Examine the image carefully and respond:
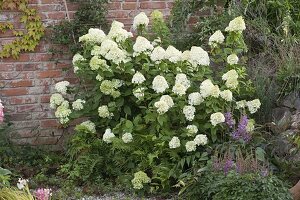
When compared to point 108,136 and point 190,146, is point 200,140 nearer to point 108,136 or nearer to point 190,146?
point 190,146

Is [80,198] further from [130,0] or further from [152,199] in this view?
[130,0]

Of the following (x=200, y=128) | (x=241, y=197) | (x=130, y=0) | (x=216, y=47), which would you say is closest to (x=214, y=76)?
(x=216, y=47)

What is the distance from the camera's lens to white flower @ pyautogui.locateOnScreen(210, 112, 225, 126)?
16.3ft

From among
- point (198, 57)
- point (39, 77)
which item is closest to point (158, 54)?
point (198, 57)

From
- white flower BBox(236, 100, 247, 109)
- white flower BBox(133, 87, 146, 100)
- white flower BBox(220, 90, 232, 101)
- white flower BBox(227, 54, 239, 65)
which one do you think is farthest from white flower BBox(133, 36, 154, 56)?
white flower BBox(236, 100, 247, 109)

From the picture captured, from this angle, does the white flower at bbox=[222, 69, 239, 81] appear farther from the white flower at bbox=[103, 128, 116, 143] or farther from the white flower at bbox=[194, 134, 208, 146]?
the white flower at bbox=[103, 128, 116, 143]

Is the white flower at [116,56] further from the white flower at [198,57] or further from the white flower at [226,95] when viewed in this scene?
the white flower at [226,95]

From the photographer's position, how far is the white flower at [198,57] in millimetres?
5273

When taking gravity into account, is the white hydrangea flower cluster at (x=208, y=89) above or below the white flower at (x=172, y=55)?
below

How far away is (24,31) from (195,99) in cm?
218

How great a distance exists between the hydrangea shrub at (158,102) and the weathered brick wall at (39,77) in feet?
1.90

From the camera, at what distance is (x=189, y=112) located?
199 inches

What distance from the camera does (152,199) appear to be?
5059 millimetres

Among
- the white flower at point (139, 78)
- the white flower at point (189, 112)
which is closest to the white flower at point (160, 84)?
the white flower at point (139, 78)
